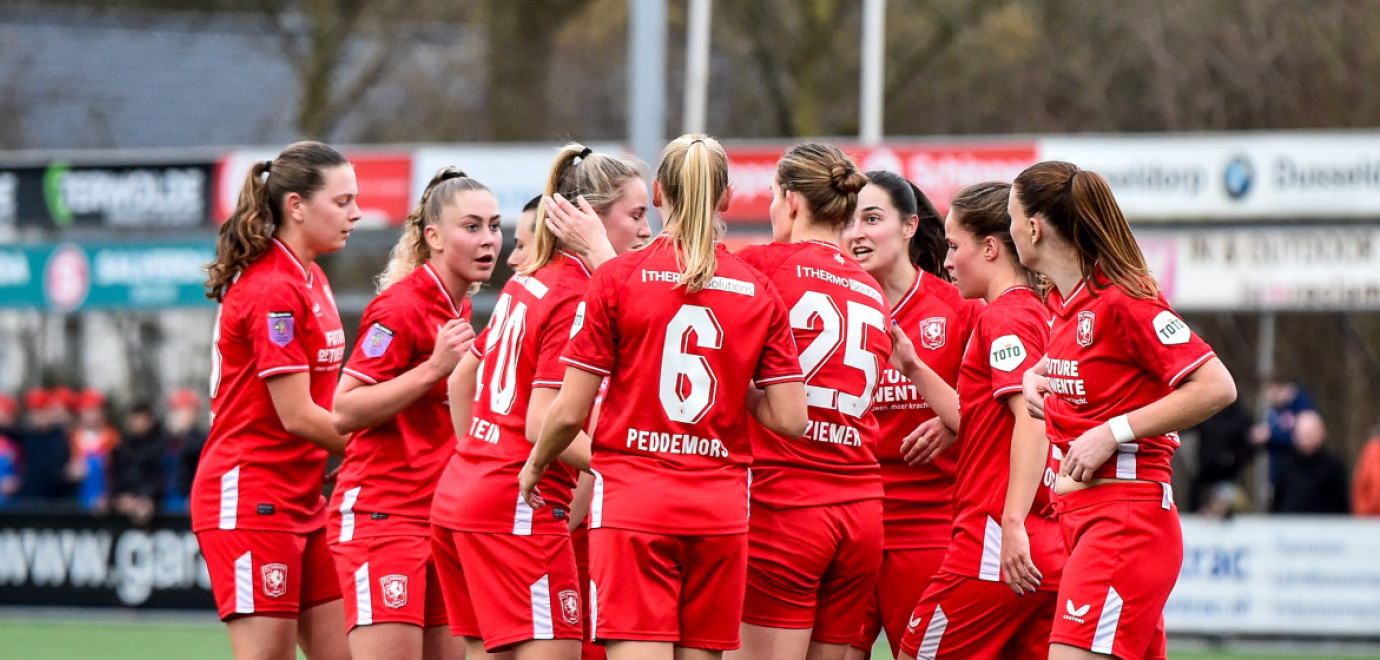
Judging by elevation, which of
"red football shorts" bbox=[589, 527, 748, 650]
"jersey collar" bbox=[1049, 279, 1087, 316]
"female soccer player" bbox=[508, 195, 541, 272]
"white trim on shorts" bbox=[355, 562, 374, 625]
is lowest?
"white trim on shorts" bbox=[355, 562, 374, 625]

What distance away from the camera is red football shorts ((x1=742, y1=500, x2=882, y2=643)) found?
208 inches

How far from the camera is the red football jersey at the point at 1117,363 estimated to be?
491 cm

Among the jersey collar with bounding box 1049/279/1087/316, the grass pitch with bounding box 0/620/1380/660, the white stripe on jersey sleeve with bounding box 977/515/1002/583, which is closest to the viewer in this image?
the jersey collar with bounding box 1049/279/1087/316

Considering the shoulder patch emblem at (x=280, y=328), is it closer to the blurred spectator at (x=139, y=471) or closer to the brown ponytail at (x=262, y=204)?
the brown ponytail at (x=262, y=204)

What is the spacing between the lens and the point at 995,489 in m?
5.64

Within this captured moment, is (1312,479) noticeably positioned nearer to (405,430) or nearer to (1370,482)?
(1370,482)

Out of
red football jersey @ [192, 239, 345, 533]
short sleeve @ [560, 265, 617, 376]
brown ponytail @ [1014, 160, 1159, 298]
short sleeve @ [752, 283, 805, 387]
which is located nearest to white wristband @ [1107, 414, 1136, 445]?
brown ponytail @ [1014, 160, 1159, 298]

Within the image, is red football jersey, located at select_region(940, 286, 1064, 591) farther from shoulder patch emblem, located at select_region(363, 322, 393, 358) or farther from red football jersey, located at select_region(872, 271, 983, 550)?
shoulder patch emblem, located at select_region(363, 322, 393, 358)

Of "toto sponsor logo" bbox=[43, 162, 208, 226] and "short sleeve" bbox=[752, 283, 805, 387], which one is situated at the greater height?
"toto sponsor logo" bbox=[43, 162, 208, 226]

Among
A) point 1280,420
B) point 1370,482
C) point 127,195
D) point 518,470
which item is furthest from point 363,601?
point 127,195

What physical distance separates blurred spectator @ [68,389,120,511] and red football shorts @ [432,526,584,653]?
11.6m

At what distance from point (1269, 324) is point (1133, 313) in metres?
10.0

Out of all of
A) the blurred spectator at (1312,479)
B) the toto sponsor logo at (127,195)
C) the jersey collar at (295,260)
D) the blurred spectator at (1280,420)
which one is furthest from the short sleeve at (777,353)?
the toto sponsor logo at (127,195)

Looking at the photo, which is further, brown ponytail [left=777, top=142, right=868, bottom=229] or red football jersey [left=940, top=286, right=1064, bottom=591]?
red football jersey [left=940, top=286, right=1064, bottom=591]
